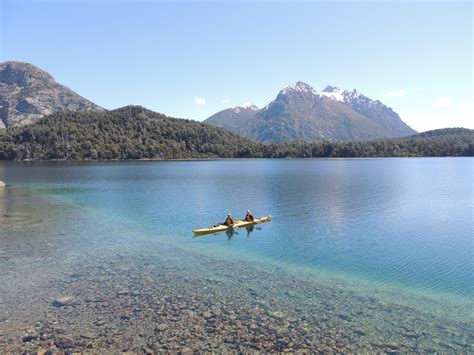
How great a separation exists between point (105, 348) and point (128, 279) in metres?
9.05

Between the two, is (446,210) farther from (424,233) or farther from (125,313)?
(125,313)

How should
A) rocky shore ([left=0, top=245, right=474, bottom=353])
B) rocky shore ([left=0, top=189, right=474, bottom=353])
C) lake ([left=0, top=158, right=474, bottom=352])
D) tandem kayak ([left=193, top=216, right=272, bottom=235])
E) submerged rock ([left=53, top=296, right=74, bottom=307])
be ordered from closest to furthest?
rocky shore ([left=0, top=245, right=474, bottom=353])
rocky shore ([left=0, top=189, right=474, bottom=353])
lake ([left=0, top=158, right=474, bottom=352])
submerged rock ([left=53, top=296, right=74, bottom=307])
tandem kayak ([left=193, top=216, right=272, bottom=235])

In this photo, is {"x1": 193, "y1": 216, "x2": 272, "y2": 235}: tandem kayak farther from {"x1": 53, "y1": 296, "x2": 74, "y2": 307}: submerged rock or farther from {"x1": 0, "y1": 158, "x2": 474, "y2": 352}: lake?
{"x1": 53, "y1": 296, "x2": 74, "y2": 307}: submerged rock

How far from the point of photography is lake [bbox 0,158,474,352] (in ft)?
56.4

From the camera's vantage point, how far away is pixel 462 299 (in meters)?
22.3

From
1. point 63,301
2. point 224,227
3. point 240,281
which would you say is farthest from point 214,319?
point 224,227

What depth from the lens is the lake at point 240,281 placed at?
17.2m

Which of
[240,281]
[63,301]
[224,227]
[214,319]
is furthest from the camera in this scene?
[224,227]

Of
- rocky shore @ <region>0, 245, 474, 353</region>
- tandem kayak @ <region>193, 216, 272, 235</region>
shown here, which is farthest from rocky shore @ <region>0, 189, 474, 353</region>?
tandem kayak @ <region>193, 216, 272, 235</region>

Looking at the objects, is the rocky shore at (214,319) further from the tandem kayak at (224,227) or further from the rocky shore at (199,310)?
the tandem kayak at (224,227)

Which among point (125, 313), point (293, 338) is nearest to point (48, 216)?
point (125, 313)

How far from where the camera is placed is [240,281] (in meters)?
24.8

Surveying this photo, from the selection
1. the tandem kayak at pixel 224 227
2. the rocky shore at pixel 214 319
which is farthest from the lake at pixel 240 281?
the tandem kayak at pixel 224 227

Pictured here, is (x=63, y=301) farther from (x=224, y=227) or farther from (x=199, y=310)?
(x=224, y=227)
